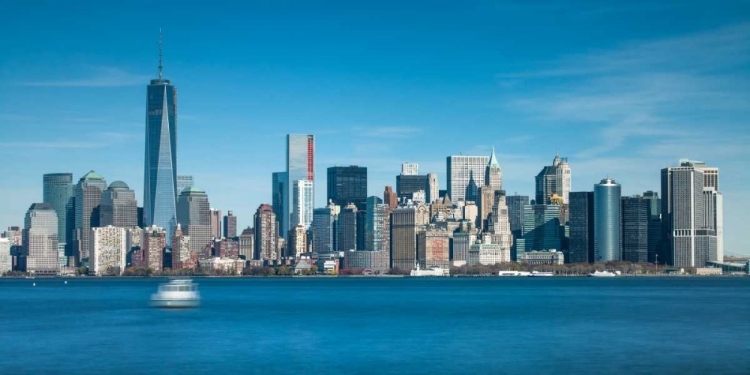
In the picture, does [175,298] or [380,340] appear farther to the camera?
[175,298]

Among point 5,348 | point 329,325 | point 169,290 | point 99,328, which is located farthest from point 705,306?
point 5,348

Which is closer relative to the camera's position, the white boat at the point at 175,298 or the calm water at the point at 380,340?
the calm water at the point at 380,340

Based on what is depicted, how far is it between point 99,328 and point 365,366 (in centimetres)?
3510

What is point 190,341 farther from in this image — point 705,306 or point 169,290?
point 705,306

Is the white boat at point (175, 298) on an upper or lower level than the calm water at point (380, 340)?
upper

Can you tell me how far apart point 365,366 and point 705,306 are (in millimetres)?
70044

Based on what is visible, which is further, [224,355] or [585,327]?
[585,327]

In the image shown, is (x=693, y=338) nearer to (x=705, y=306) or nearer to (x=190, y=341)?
(x=190, y=341)

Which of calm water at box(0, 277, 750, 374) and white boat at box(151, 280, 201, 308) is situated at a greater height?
white boat at box(151, 280, 201, 308)

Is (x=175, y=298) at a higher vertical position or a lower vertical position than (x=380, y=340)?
higher

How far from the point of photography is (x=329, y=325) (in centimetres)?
9481

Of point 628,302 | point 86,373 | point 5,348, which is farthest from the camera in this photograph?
point 628,302

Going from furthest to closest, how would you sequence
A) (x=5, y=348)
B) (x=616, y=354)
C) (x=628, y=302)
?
(x=628, y=302), (x=5, y=348), (x=616, y=354)

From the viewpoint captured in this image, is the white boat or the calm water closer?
the calm water
